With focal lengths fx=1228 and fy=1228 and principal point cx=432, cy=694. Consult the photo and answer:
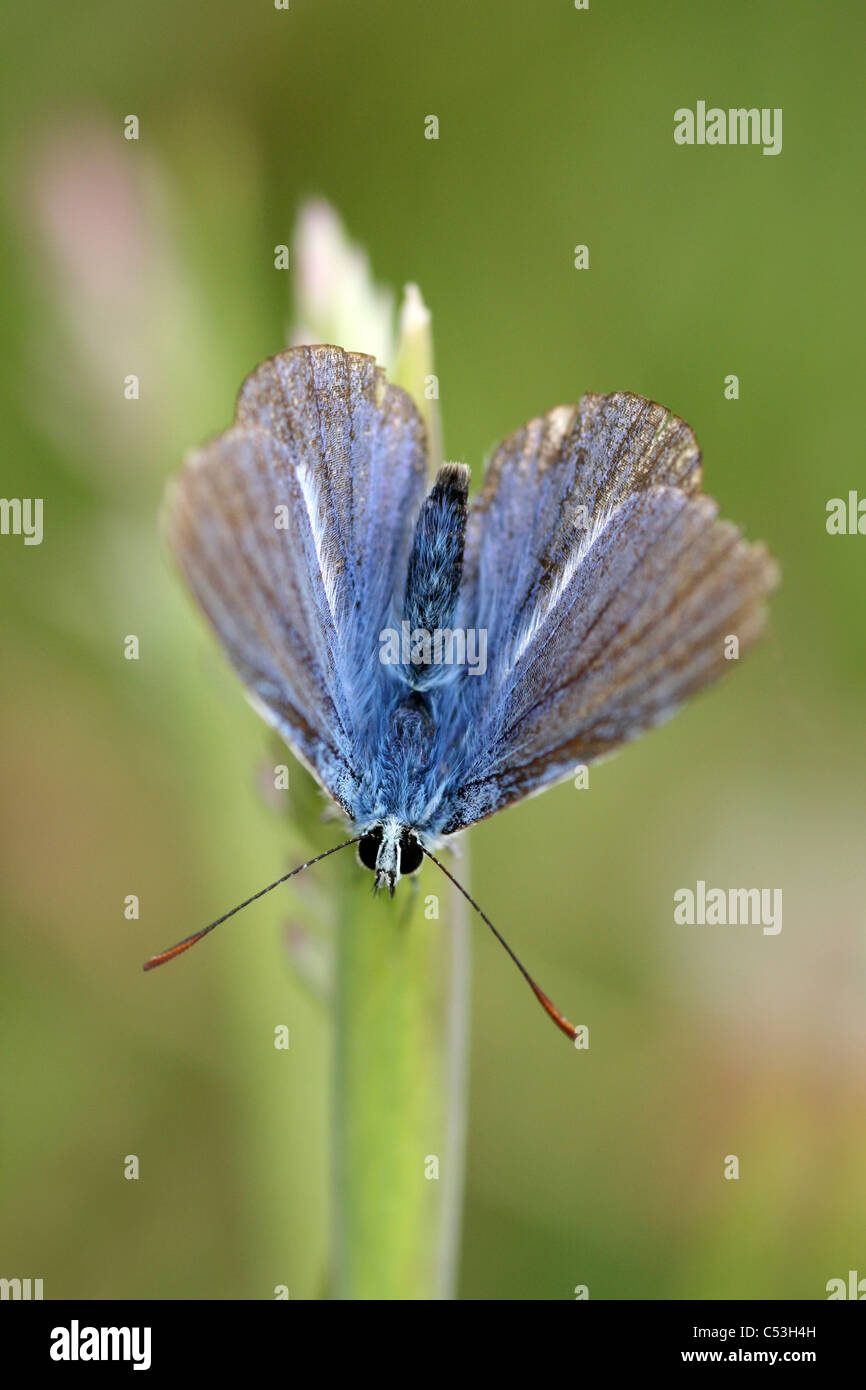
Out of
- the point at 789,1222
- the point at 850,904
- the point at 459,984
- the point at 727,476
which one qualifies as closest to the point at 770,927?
the point at 850,904

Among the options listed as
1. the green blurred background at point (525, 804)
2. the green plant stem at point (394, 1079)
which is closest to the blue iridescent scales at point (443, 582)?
the green plant stem at point (394, 1079)

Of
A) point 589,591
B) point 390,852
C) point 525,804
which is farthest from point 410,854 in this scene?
point 525,804

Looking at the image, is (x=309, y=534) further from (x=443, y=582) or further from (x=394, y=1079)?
(x=394, y=1079)

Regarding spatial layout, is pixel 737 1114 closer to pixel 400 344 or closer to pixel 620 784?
pixel 620 784

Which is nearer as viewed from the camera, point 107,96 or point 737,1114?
point 737,1114

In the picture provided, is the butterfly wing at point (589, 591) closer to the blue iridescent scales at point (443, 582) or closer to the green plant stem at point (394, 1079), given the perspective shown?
the blue iridescent scales at point (443, 582)

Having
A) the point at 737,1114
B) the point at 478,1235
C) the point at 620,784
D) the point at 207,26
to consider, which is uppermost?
the point at 207,26

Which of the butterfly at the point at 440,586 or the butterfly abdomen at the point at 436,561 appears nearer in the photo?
the butterfly at the point at 440,586
